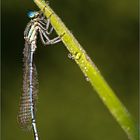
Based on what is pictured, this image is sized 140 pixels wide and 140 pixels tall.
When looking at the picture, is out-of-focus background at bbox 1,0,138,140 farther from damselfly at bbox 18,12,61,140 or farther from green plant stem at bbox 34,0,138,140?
green plant stem at bbox 34,0,138,140

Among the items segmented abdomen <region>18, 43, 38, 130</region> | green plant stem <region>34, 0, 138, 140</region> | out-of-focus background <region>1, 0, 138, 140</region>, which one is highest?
out-of-focus background <region>1, 0, 138, 140</region>

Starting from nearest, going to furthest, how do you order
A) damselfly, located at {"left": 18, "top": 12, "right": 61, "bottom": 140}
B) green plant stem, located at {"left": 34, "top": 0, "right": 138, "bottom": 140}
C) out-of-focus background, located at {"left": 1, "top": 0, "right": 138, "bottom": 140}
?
green plant stem, located at {"left": 34, "top": 0, "right": 138, "bottom": 140} < damselfly, located at {"left": 18, "top": 12, "right": 61, "bottom": 140} < out-of-focus background, located at {"left": 1, "top": 0, "right": 138, "bottom": 140}

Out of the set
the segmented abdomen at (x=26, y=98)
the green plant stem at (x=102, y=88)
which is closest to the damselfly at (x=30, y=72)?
the segmented abdomen at (x=26, y=98)

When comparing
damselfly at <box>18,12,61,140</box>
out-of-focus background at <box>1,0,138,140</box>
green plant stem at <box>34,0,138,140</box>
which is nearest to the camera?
green plant stem at <box>34,0,138,140</box>

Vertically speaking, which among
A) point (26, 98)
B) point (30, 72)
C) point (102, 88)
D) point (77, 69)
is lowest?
point (102, 88)

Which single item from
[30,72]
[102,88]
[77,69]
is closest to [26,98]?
[30,72]

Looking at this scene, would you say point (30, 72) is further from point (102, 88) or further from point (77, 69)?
point (77, 69)

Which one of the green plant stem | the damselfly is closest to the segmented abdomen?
the damselfly
